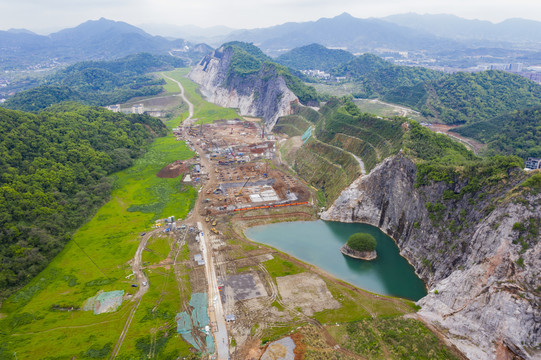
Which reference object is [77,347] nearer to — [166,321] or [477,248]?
[166,321]

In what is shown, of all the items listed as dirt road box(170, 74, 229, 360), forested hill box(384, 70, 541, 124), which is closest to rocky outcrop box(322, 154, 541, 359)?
dirt road box(170, 74, 229, 360)

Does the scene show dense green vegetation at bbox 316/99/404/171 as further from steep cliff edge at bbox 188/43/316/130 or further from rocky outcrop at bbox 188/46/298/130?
rocky outcrop at bbox 188/46/298/130

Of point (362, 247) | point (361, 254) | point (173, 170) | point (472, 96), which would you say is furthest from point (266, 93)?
point (361, 254)

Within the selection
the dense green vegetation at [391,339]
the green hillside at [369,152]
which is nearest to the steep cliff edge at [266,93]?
the green hillside at [369,152]

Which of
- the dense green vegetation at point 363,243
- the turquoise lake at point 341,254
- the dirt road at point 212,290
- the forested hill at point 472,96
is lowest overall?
the turquoise lake at point 341,254

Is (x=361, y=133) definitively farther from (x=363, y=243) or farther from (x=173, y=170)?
(x=173, y=170)

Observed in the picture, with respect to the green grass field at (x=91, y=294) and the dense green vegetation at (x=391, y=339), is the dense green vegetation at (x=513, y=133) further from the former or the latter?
the green grass field at (x=91, y=294)
